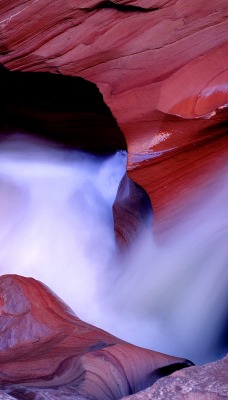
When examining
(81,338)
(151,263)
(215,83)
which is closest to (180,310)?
(151,263)

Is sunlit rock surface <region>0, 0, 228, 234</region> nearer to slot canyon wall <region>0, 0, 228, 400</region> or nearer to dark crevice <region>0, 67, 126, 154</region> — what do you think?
slot canyon wall <region>0, 0, 228, 400</region>

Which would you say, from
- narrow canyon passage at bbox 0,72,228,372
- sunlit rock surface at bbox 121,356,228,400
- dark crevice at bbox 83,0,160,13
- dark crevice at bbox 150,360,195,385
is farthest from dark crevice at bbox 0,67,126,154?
sunlit rock surface at bbox 121,356,228,400

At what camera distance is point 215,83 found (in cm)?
195

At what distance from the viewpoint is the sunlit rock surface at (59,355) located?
155 cm

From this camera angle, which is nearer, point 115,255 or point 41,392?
point 41,392

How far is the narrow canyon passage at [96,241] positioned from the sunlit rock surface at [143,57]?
311 mm

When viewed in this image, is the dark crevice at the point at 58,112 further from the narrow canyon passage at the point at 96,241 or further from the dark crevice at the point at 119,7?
the dark crevice at the point at 119,7

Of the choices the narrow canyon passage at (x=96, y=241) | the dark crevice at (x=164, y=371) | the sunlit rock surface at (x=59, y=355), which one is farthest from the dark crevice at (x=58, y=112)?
the dark crevice at (x=164, y=371)

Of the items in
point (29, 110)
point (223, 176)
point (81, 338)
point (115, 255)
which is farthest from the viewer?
point (29, 110)

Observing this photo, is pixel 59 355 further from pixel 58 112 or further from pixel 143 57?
pixel 58 112

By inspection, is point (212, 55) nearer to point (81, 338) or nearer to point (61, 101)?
point (61, 101)

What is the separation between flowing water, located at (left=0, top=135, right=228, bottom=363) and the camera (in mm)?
2393

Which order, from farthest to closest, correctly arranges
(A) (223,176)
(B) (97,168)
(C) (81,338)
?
(B) (97,168) → (A) (223,176) → (C) (81,338)

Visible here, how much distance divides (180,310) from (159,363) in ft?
2.59
